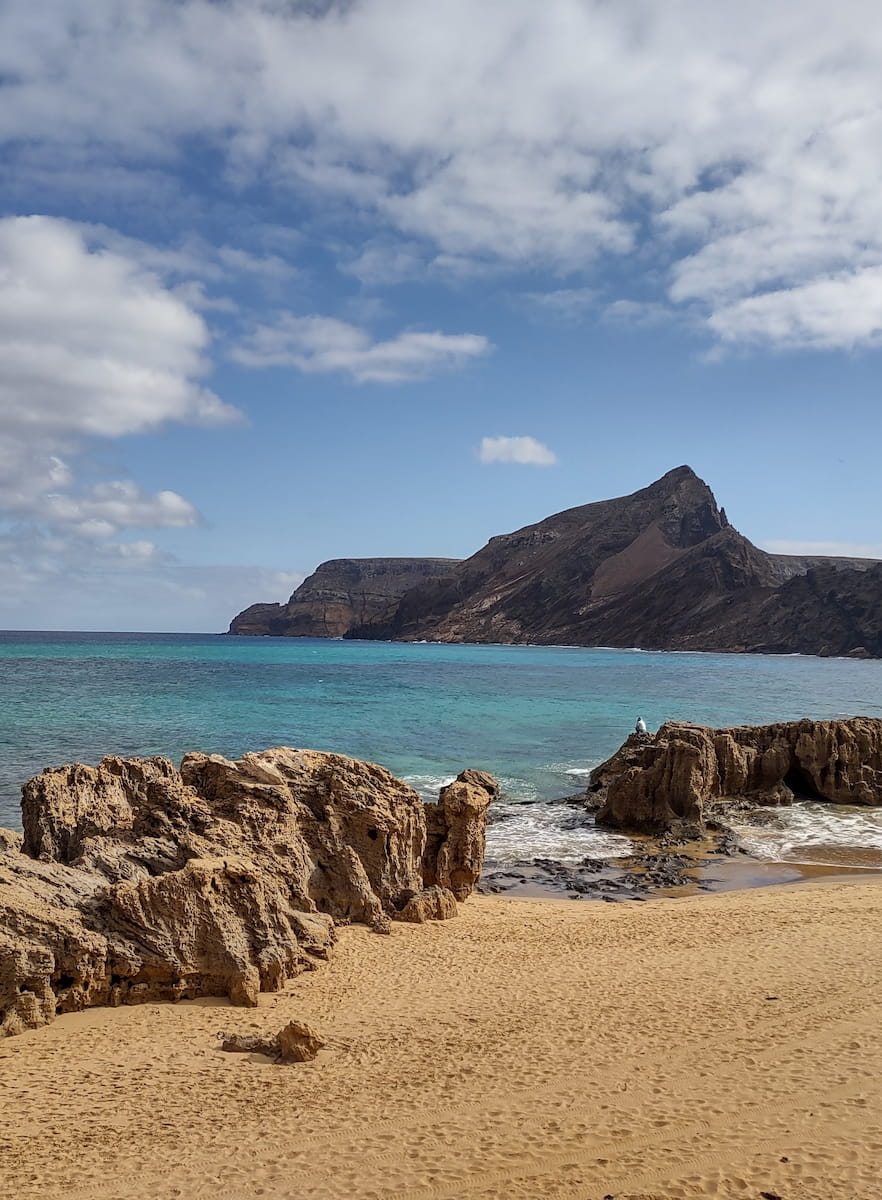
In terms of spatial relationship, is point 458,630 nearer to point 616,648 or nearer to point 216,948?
point 616,648

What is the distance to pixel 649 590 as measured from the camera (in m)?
144

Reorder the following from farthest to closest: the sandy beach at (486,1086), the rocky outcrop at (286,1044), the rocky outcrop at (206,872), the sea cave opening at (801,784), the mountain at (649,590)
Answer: the mountain at (649,590)
the sea cave opening at (801,784)
the rocky outcrop at (206,872)
the rocky outcrop at (286,1044)
the sandy beach at (486,1086)

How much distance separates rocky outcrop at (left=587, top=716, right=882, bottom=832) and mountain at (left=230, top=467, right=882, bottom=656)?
99.0 m

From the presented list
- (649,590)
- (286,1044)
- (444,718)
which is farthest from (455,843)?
(649,590)

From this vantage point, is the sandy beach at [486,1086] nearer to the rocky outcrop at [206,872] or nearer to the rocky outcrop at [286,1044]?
the rocky outcrop at [286,1044]

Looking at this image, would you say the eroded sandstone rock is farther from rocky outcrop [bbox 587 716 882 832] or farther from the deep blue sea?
rocky outcrop [bbox 587 716 882 832]

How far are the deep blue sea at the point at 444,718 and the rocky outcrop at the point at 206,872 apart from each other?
5.47 meters

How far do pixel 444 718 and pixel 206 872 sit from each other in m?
28.4

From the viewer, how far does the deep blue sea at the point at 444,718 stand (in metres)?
19.2

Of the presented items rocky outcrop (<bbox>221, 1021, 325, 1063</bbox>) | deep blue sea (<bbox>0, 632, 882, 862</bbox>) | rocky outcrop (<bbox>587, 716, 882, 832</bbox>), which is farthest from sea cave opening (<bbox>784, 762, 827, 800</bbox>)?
rocky outcrop (<bbox>221, 1021, 325, 1063</bbox>)

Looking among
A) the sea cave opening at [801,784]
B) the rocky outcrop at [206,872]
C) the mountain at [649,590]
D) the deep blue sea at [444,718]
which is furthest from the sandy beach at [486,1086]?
the mountain at [649,590]

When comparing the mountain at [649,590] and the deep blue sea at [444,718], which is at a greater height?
the mountain at [649,590]

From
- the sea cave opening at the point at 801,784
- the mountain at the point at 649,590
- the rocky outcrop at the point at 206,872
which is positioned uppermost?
the mountain at the point at 649,590

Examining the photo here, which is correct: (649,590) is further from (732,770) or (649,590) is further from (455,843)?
(455,843)
